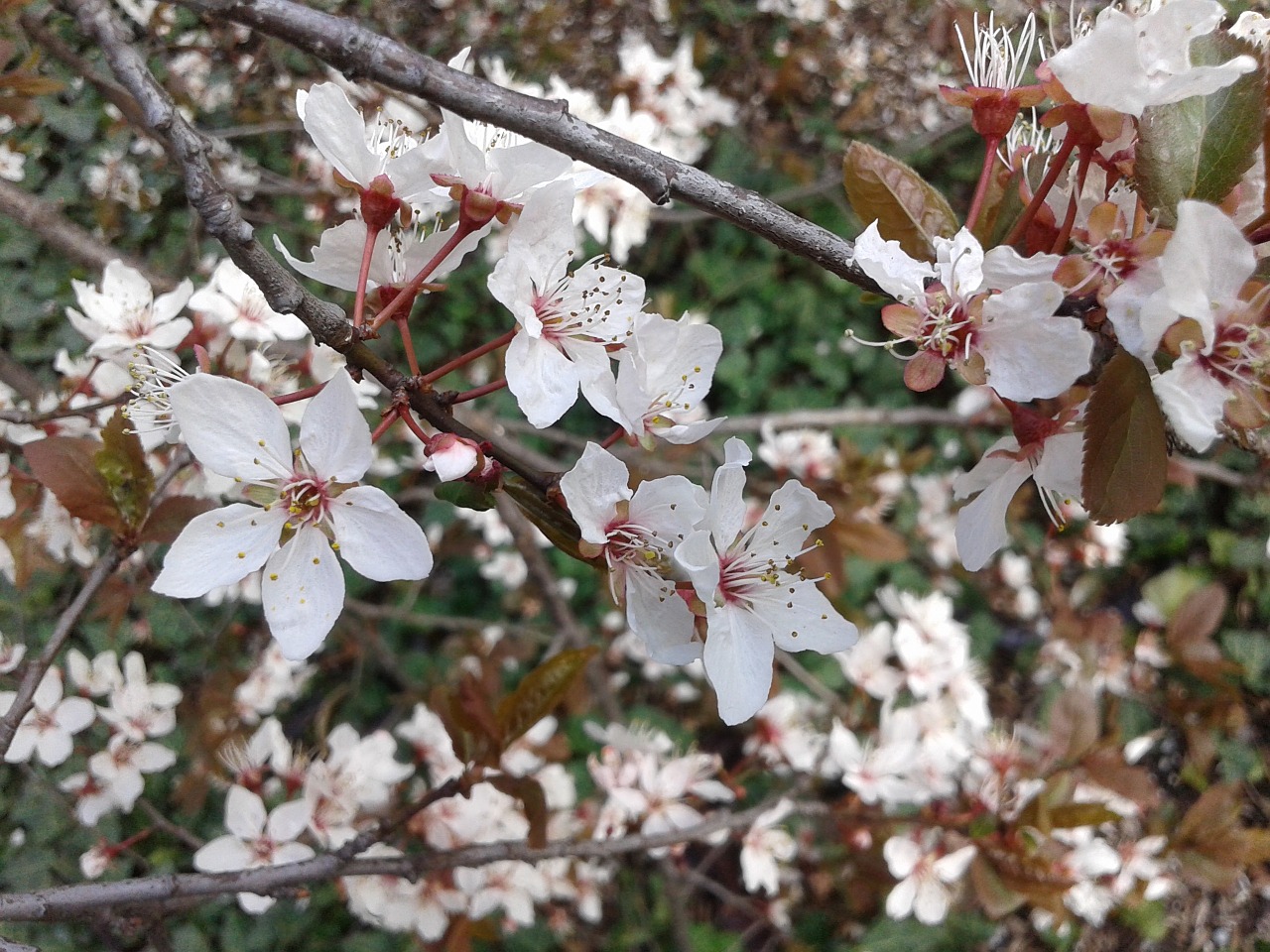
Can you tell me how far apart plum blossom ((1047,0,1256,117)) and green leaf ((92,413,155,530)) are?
875 millimetres

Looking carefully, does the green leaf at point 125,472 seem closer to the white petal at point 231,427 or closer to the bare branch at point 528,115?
the white petal at point 231,427

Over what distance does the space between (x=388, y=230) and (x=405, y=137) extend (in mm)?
210

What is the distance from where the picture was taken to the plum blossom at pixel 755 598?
59 cm

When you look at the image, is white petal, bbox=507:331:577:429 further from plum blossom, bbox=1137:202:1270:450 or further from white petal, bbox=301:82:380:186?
plum blossom, bbox=1137:202:1270:450

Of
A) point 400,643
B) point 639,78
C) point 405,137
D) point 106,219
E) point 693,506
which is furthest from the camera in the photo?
point 400,643

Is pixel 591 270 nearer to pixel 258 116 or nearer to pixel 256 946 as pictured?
pixel 258 116

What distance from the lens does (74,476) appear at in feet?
2.67

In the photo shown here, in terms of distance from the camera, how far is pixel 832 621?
65 centimetres

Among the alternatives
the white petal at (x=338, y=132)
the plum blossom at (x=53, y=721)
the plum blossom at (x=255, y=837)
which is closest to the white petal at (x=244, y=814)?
the plum blossom at (x=255, y=837)

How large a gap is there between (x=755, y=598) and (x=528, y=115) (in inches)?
16.9

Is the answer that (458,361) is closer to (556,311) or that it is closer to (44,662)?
(556,311)

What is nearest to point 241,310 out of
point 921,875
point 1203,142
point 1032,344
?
point 1032,344

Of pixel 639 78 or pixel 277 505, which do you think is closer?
pixel 277 505

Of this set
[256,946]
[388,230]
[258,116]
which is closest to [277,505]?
[388,230]
